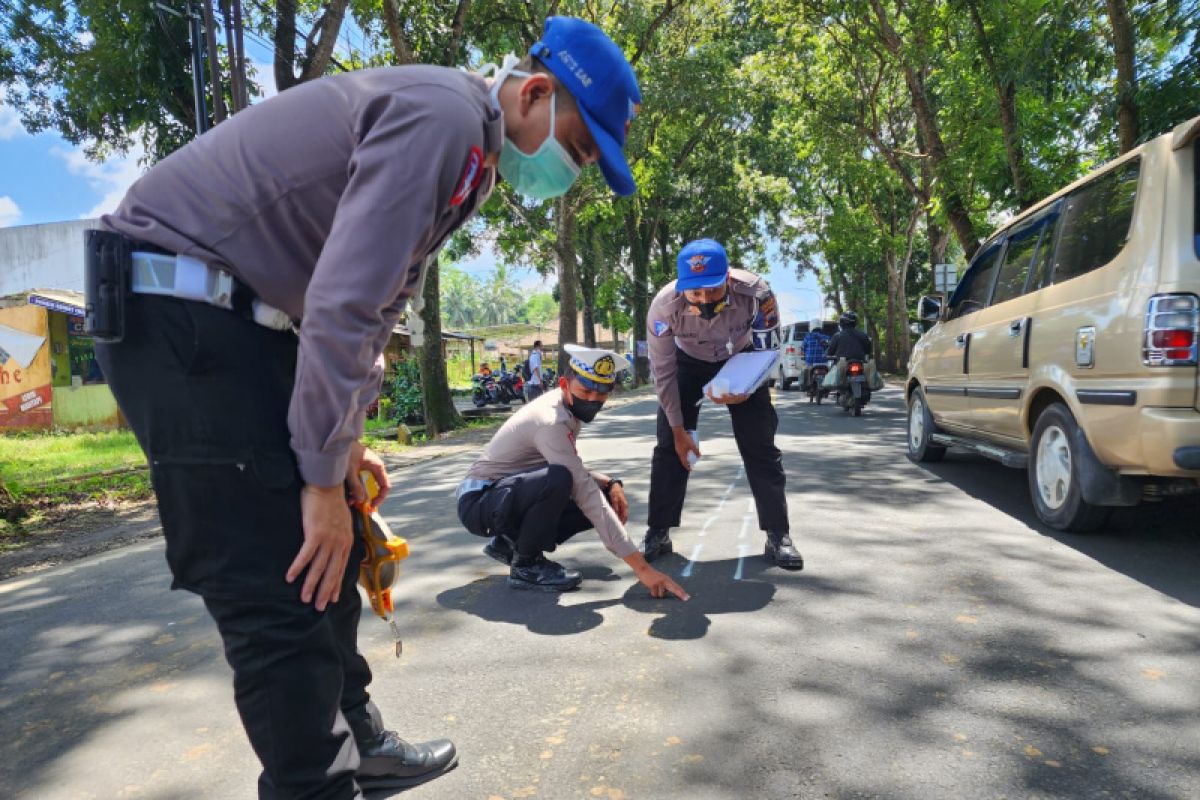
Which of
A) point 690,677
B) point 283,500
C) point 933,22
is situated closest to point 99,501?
point 690,677

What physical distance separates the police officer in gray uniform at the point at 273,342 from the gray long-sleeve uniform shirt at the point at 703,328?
2689 millimetres

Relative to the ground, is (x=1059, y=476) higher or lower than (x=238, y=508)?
lower

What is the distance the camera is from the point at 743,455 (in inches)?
166

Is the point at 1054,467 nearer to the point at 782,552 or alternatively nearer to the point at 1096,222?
the point at 1096,222

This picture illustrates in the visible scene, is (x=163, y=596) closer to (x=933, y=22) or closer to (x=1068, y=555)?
(x=1068, y=555)

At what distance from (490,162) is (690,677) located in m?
1.87

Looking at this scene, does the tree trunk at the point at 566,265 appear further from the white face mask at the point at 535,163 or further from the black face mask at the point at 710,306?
the white face mask at the point at 535,163

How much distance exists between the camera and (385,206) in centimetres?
125

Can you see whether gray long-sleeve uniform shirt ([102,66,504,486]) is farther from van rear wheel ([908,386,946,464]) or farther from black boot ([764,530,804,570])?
van rear wheel ([908,386,946,464])

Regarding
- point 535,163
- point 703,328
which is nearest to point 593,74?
point 535,163

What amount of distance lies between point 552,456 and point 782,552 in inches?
49.4

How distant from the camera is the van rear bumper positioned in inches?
133

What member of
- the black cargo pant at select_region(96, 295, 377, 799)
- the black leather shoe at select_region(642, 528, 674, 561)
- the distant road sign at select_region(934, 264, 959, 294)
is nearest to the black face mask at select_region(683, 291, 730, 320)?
the black leather shoe at select_region(642, 528, 674, 561)

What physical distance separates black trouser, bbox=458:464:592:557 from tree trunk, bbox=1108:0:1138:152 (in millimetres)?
7842
